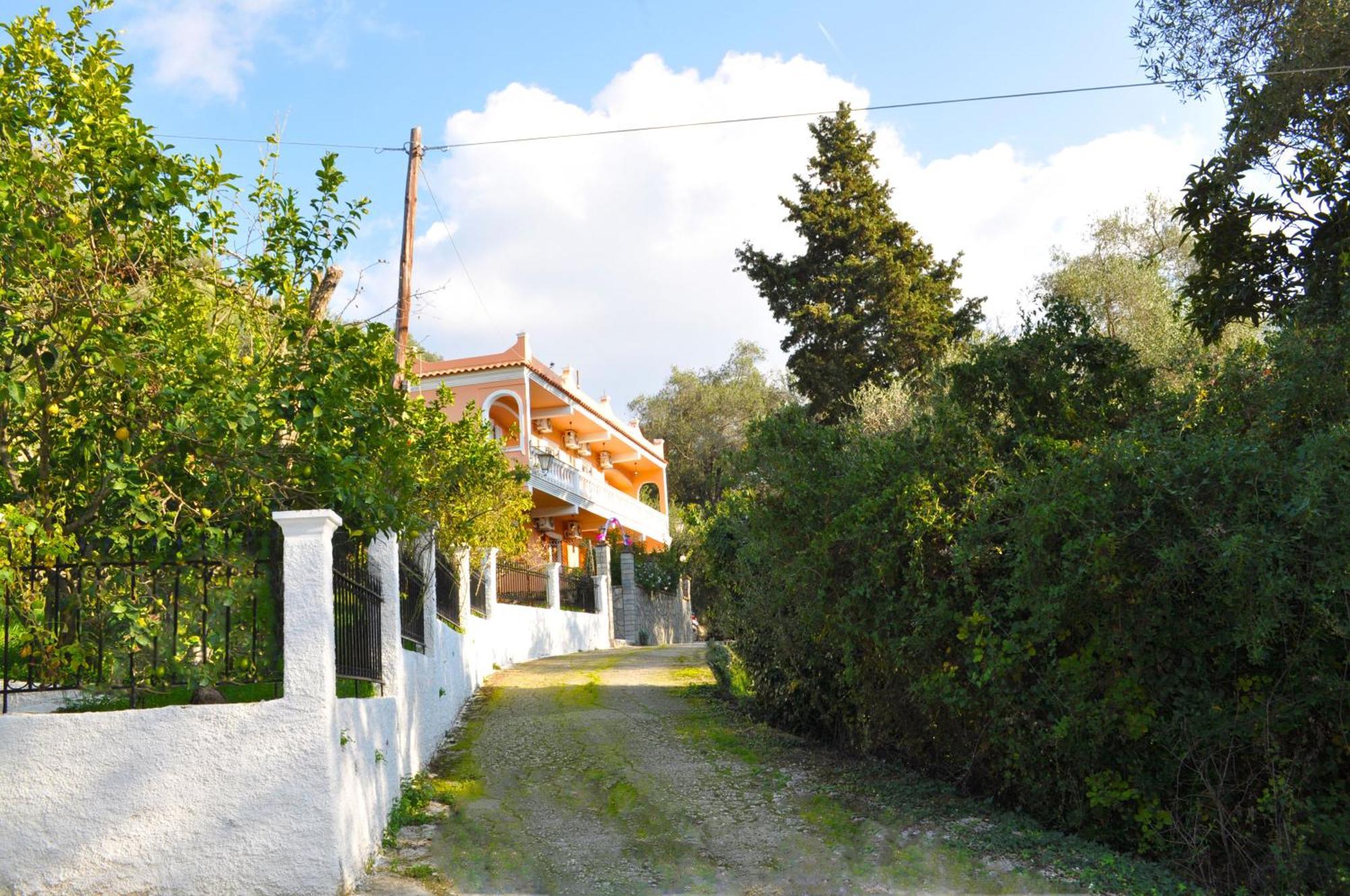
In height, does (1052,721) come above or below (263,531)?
below

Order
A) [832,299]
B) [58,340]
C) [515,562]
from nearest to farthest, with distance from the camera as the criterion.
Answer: [58,340] < [515,562] < [832,299]

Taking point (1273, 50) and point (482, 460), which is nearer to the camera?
point (1273, 50)

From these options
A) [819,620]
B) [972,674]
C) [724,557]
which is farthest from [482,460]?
[972,674]

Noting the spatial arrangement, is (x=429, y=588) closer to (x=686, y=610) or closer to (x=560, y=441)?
(x=560, y=441)

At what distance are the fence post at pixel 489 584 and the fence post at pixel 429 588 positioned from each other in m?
4.69

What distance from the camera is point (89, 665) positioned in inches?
246

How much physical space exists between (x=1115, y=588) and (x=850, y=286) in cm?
1827

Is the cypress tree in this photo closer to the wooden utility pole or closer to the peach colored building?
the peach colored building

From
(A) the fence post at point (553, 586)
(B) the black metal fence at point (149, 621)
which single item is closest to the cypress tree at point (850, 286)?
(A) the fence post at point (553, 586)

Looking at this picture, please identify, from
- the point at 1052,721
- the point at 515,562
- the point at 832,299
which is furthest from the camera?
the point at 832,299

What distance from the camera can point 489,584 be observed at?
1727cm

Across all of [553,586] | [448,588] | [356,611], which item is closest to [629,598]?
[553,586]

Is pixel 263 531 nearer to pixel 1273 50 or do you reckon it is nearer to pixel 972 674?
pixel 972 674

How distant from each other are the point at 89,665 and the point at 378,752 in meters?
1.86
